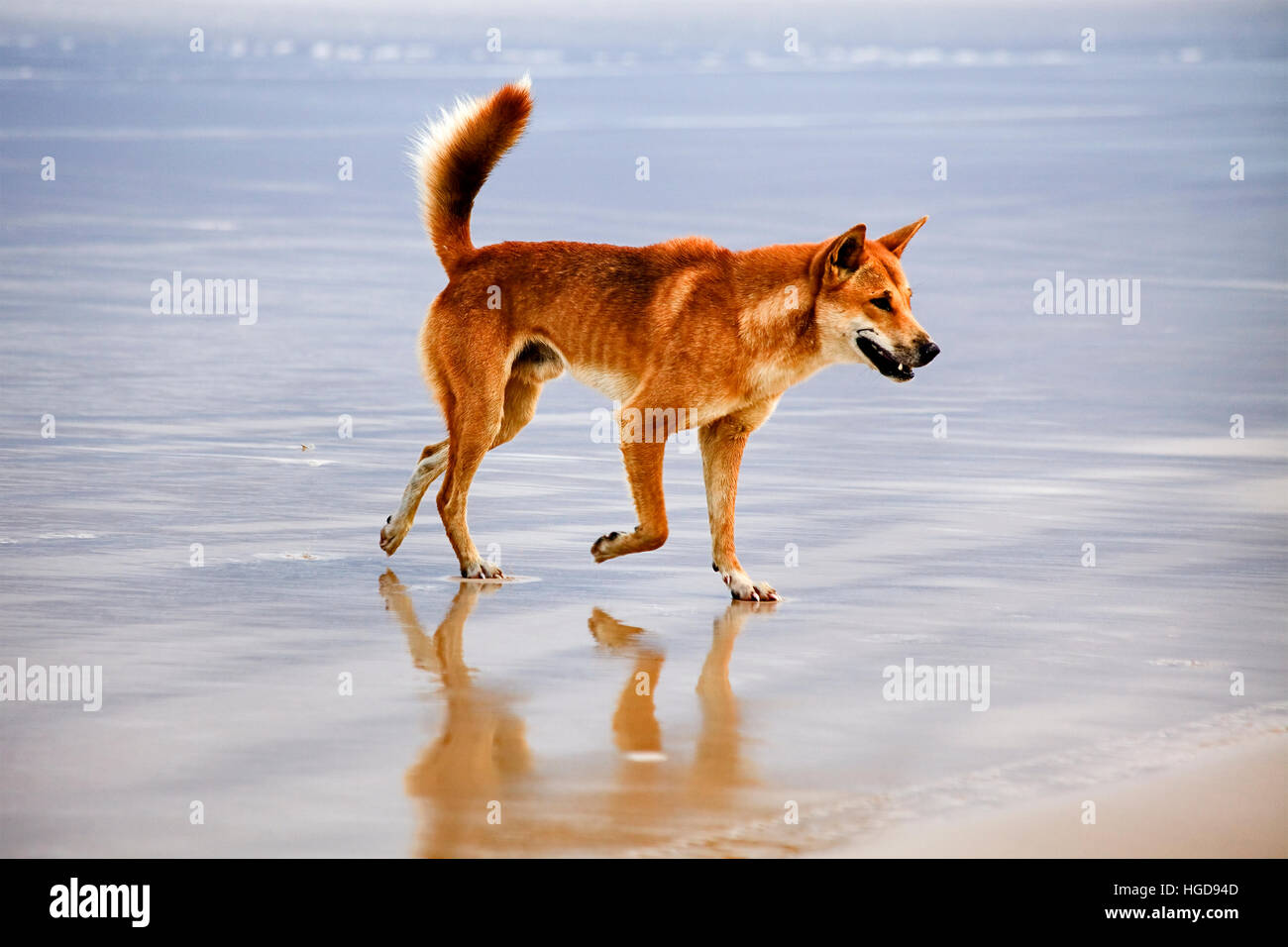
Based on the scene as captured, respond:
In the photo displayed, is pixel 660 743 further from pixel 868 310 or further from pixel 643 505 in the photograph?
pixel 868 310

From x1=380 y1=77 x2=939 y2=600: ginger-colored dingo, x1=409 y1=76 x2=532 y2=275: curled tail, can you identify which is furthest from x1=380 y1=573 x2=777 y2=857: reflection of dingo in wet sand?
x1=409 y1=76 x2=532 y2=275: curled tail

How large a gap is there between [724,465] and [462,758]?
3.30 m

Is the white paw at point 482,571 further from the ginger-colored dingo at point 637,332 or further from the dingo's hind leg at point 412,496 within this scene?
the dingo's hind leg at point 412,496

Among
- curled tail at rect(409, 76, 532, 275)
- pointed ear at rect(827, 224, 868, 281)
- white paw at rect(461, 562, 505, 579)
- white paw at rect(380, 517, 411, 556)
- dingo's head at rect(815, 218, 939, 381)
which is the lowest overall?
white paw at rect(461, 562, 505, 579)

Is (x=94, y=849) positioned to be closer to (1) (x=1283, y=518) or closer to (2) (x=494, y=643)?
(2) (x=494, y=643)

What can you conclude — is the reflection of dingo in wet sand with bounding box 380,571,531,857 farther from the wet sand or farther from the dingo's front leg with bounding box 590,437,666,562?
the dingo's front leg with bounding box 590,437,666,562

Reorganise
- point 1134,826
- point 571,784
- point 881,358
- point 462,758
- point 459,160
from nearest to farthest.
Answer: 1. point 1134,826
2. point 571,784
3. point 462,758
4. point 881,358
5. point 459,160

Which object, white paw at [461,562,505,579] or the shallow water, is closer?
the shallow water

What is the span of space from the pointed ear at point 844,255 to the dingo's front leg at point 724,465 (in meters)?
0.71

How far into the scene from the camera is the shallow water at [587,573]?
543 cm

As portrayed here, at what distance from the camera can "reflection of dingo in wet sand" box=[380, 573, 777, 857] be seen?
16.4 feet

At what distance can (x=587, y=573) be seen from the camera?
28.1 ft

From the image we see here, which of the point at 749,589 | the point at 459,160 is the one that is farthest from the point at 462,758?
the point at 459,160
